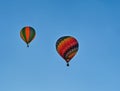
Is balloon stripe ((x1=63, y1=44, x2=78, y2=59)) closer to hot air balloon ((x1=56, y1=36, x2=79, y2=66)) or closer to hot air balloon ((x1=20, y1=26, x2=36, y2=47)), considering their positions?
hot air balloon ((x1=56, y1=36, x2=79, y2=66))

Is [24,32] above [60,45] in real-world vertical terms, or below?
above

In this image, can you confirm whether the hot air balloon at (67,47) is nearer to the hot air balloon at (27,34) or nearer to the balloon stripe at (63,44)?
the balloon stripe at (63,44)

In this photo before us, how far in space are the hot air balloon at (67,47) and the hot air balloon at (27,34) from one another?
8.71 m

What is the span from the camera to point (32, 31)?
91375 millimetres

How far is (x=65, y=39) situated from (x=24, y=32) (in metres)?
11.5

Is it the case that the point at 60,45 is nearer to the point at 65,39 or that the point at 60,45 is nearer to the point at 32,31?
the point at 65,39

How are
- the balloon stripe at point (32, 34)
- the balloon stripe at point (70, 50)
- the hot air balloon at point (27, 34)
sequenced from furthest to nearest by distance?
the balloon stripe at point (32, 34) < the hot air balloon at point (27, 34) < the balloon stripe at point (70, 50)

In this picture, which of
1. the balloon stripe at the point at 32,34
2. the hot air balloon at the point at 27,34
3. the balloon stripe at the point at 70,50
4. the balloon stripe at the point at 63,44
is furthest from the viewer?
the balloon stripe at the point at 32,34

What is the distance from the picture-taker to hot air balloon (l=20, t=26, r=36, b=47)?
3541 inches

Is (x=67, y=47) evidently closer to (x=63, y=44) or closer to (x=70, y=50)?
(x=70, y=50)

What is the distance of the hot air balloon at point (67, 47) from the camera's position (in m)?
82.1

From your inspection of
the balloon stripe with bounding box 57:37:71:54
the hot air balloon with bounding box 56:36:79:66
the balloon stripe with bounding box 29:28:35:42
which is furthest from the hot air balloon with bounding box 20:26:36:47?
the balloon stripe with bounding box 57:37:71:54

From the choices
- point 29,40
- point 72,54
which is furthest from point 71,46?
point 29,40

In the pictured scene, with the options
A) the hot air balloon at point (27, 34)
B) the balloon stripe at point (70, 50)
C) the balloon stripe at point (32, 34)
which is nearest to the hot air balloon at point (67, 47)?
the balloon stripe at point (70, 50)
